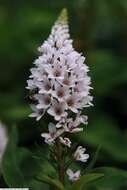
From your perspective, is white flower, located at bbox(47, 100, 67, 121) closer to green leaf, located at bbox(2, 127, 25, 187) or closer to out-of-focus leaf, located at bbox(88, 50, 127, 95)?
green leaf, located at bbox(2, 127, 25, 187)

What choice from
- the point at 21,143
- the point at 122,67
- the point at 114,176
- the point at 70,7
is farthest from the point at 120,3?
the point at 114,176

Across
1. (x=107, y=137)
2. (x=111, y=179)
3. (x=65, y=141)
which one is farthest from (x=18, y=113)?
(x=65, y=141)

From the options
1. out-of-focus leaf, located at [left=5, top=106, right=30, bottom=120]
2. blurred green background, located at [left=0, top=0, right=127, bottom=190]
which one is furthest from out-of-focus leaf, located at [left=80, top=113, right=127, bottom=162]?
out-of-focus leaf, located at [left=5, top=106, right=30, bottom=120]

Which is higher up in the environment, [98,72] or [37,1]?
[37,1]

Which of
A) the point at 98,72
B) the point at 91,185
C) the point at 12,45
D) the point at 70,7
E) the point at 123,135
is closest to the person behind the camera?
the point at 91,185

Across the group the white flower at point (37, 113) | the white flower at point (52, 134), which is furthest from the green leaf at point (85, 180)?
the white flower at point (37, 113)

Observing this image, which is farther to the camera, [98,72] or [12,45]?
[12,45]

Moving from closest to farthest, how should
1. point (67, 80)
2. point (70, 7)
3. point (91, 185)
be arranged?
point (67, 80)
point (91, 185)
point (70, 7)

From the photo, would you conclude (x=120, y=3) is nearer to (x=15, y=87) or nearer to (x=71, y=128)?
(x=15, y=87)

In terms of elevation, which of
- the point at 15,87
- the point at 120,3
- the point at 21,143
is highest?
the point at 120,3
